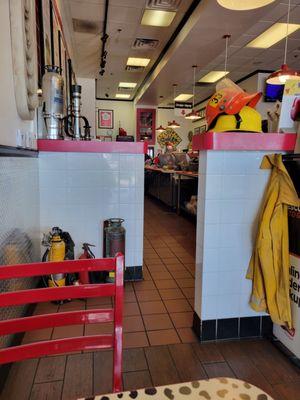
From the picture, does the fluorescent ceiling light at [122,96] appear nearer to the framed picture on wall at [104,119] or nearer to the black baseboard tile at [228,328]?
the framed picture on wall at [104,119]

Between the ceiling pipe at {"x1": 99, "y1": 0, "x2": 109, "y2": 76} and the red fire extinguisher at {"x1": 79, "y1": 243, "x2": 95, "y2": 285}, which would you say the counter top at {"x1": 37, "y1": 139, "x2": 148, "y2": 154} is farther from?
the ceiling pipe at {"x1": 99, "y1": 0, "x2": 109, "y2": 76}

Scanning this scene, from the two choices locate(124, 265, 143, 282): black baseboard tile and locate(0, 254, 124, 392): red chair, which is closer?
locate(0, 254, 124, 392): red chair

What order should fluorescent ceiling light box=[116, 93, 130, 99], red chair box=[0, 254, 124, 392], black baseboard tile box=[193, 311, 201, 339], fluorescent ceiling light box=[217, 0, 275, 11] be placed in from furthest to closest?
fluorescent ceiling light box=[116, 93, 130, 99] < fluorescent ceiling light box=[217, 0, 275, 11] < black baseboard tile box=[193, 311, 201, 339] < red chair box=[0, 254, 124, 392]

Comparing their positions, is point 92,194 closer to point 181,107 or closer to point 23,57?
point 23,57

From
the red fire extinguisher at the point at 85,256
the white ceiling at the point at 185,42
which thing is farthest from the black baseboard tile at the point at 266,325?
the white ceiling at the point at 185,42

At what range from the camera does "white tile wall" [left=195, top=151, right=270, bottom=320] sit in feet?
6.56

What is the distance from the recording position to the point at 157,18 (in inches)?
224

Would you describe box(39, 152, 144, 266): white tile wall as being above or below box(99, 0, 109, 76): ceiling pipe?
below

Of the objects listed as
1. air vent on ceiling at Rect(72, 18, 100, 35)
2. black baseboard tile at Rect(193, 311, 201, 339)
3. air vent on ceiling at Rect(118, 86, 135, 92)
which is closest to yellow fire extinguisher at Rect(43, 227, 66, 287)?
black baseboard tile at Rect(193, 311, 201, 339)

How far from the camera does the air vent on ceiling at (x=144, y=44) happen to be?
22.2 ft

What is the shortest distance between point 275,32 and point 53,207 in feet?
18.0

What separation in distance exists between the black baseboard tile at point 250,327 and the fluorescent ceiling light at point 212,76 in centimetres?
777

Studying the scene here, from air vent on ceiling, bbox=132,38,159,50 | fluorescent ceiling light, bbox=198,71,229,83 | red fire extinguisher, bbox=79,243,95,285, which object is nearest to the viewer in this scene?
red fire extinguisher, bbox=79,243,95,285

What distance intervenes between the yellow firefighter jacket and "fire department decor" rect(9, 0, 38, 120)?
164cm
